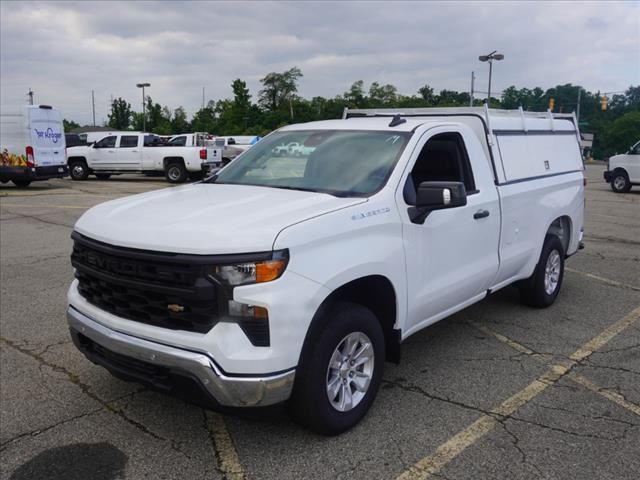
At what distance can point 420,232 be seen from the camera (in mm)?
3881

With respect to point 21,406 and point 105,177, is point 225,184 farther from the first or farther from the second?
point 105,177

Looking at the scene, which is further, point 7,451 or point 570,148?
point 570,148

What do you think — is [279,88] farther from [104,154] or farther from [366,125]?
[366,125]

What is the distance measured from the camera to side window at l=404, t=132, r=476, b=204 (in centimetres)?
456

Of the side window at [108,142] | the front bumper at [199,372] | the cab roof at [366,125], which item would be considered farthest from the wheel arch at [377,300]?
the side window at [108,142]

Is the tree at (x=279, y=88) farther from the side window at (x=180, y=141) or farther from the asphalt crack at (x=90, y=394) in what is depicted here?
the asphalt crack at (x=90, y=394)

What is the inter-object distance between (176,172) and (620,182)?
16.7 meters

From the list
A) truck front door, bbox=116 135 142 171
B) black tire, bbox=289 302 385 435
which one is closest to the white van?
truck front door, bbox=116 135 142 171

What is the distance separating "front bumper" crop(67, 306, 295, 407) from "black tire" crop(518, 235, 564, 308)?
3.66m

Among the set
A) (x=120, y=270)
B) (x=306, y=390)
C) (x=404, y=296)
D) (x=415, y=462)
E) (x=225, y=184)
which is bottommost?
(x=415, y=462)

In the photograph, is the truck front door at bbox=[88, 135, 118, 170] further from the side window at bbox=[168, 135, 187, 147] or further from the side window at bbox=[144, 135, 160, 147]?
the side window at bbox=[168, 135, 187, 147]

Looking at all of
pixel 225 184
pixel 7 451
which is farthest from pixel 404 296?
pixel 7 451

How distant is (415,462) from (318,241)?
1.33 m

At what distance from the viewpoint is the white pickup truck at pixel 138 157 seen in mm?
22109
